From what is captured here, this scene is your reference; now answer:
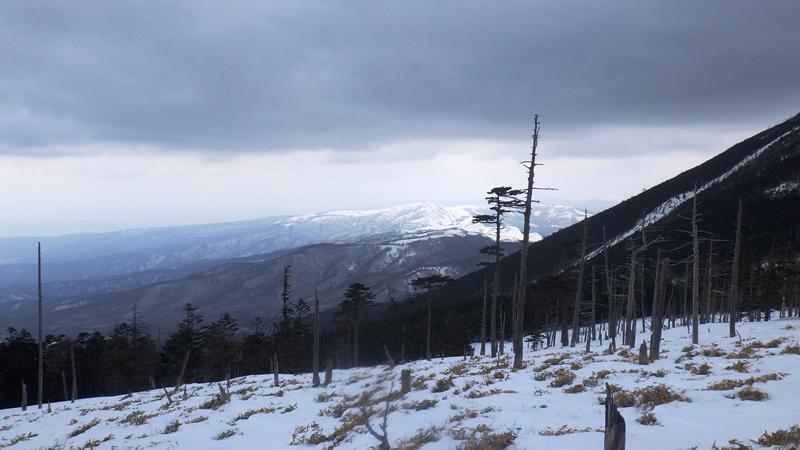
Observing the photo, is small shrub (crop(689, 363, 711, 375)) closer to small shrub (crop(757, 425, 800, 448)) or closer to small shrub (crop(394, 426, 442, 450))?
small shrub (crop(757, 425, 800, 448))

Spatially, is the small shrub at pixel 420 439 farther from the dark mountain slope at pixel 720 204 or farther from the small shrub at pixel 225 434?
the dark mountain slope at pixel 720 204

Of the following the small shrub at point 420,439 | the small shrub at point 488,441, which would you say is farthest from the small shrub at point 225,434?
the small shrub at point 488,441

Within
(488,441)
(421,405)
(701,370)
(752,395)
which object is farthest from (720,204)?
(488,441)

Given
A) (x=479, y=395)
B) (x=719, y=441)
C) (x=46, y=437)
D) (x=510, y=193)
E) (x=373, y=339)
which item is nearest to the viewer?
(x=719, y=441)

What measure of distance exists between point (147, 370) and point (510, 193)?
62.0 m

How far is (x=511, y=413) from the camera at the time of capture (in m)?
10.9

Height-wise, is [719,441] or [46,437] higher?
[719,441]

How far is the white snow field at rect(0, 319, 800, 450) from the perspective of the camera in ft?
27.1

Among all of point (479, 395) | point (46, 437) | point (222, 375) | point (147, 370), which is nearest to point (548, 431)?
point (479, 395)

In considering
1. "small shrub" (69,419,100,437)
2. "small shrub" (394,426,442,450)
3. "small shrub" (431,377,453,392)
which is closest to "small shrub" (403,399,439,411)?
"small shrub" (394,426,442,450)

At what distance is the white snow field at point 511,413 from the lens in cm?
827

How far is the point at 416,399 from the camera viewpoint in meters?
14.1

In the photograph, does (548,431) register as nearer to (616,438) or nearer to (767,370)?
(616,438)

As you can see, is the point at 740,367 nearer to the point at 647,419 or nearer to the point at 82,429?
the point at 647,419
